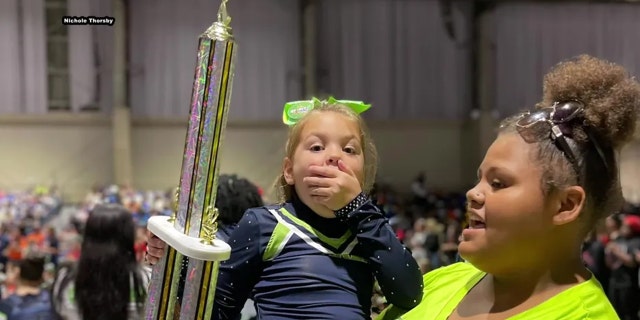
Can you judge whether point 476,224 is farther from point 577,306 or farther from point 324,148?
point 324,148

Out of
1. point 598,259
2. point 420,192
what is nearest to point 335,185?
point 598,259

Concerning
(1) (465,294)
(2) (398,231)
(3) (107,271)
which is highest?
(1) (465,294)

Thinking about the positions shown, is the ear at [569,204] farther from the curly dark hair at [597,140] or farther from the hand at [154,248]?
the hand at [154,248]

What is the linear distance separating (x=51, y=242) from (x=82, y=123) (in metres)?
4.71

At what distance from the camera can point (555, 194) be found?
0.87m

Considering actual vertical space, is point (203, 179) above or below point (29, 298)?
above

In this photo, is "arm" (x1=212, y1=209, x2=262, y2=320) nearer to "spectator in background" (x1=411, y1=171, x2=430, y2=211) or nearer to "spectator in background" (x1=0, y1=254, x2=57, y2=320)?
"spectator in background" (x1=0, y1=254, x2=57, y2=320)

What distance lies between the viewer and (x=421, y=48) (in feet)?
40.5

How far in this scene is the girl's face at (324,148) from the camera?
1117mm

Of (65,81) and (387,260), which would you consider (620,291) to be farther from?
(65,81)

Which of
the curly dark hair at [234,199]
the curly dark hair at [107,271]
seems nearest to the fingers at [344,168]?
the curly dark hair at [234,199]

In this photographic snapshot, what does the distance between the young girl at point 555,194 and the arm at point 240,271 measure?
1.21 feet

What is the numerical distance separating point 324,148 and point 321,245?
16cm

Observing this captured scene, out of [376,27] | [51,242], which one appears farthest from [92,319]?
[376,27]
